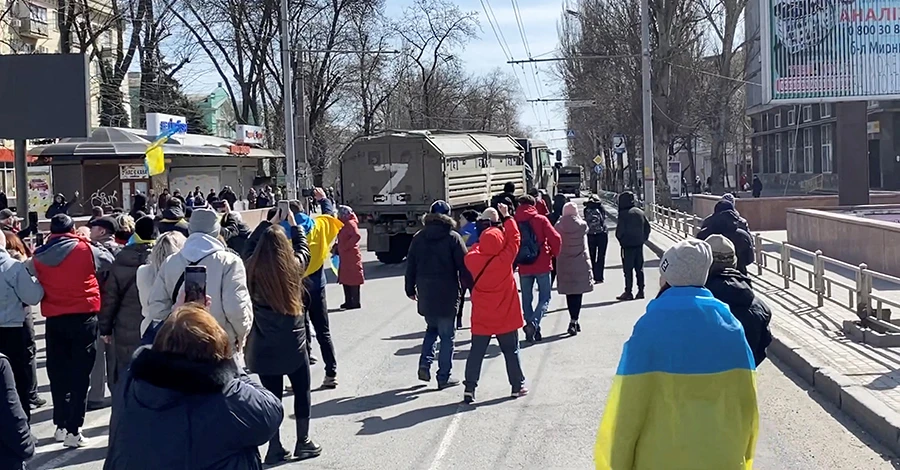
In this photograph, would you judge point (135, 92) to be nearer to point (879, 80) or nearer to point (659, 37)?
point (659, 37)

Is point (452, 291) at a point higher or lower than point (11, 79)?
lower

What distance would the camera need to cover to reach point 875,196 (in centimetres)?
3359

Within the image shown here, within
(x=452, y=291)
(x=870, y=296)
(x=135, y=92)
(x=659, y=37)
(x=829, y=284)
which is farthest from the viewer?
(x=135, y=92)

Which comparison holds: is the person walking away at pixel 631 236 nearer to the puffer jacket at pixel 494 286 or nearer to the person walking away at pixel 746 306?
the puffer jacket at pixel 494 286

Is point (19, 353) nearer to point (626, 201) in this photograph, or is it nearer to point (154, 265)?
point (154, 265)

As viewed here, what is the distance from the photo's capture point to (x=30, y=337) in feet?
26.8

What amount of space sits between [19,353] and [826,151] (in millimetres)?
58033

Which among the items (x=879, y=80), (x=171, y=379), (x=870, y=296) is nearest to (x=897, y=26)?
(x=879, y=80)

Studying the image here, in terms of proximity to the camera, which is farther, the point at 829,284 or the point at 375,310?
the point at 375,310

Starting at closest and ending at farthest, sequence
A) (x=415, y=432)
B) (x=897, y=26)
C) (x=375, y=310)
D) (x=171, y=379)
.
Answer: (x=171, y=379) < (x=415, y=432) < (x=375, y=310) < (x=897, y=26)

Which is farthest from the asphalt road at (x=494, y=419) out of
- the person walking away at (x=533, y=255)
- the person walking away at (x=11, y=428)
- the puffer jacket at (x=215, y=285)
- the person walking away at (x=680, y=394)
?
the person walking away at (x=680, y=394)

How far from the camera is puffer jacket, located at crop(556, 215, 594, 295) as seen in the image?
12.9 meters

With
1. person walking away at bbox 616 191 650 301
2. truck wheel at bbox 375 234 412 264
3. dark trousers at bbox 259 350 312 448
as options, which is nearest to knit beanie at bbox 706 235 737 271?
dark trousers at bbox 259 350 312 448

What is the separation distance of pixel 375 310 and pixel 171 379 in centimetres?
1253
